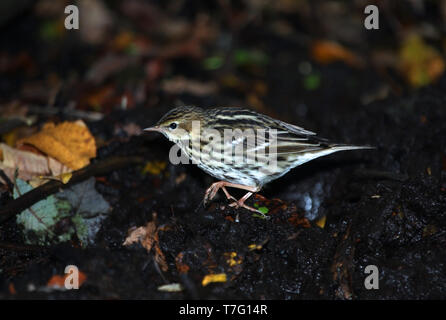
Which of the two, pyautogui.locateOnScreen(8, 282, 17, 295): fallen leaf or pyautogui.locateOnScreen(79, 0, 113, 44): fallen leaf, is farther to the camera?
pyautogui.locateOnScreen(79, 0, 113, 44): fallen leaf

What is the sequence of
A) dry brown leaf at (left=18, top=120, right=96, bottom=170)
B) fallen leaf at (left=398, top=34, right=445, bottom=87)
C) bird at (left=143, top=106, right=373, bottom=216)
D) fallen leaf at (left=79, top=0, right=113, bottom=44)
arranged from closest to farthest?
bird at (left=143, top=106, right=373, bottom=216), dry brown leaf at (left=18, top=120, right=96, bottom=170), fallen leaf at (left=398, top=34, right=445, bottom=87), fallen leaf at (left=79, top=0, right=113, bottom=44)

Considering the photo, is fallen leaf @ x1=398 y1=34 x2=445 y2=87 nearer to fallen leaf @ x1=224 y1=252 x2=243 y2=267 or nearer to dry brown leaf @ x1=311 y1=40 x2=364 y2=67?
dry brown leaf @ x1=311 y1=40 x2=364 y2=67

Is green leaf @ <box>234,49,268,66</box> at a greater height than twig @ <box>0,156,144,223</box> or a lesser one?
greater

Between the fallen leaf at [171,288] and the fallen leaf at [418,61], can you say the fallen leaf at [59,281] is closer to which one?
the fallen leaf at [171,288]

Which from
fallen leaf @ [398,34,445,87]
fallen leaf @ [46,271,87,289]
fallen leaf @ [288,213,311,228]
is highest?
fallen leaf @ [398,34,445,87]

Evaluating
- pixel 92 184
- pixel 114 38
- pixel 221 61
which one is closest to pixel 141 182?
pixel 92 184

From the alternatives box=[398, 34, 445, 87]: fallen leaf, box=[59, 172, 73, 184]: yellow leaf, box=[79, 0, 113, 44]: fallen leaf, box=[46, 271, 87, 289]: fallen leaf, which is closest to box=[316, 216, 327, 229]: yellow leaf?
box=[46, 271, 87, 289]: fallen leaf

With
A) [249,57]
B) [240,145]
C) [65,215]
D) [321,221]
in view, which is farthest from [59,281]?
[249,57]

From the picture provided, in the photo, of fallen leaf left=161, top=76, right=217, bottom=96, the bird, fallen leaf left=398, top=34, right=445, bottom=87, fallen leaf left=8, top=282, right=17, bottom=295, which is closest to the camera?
fallen leaf left=8, top=282, right=17, bottom=295
